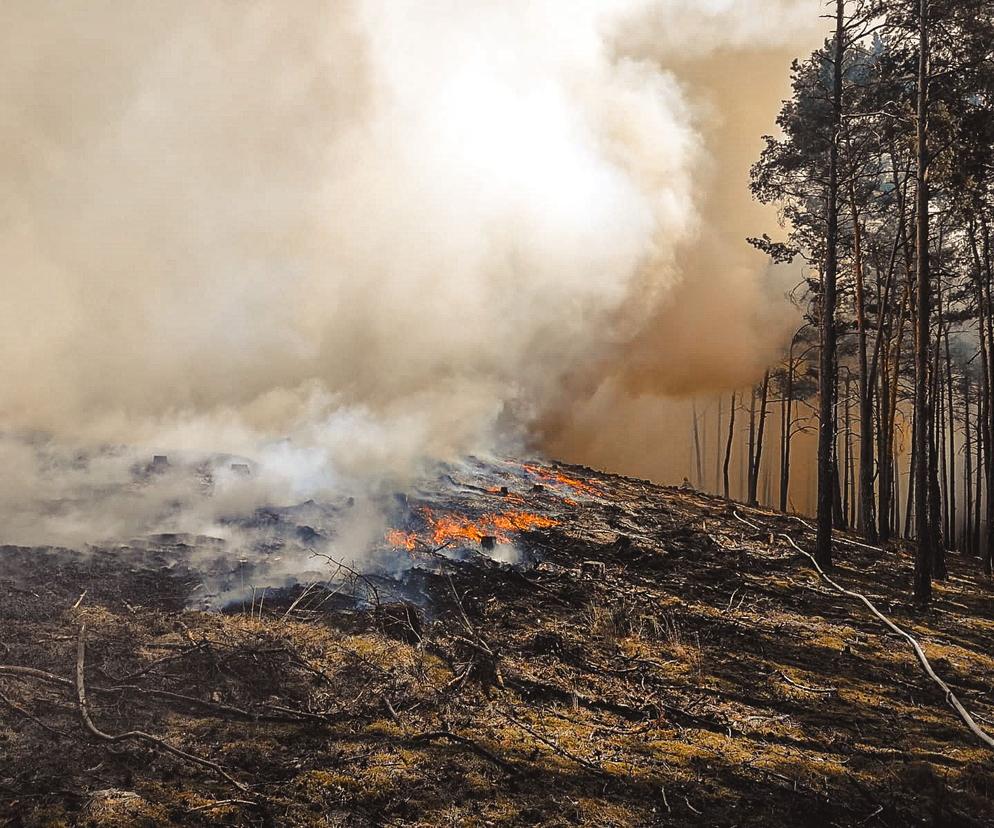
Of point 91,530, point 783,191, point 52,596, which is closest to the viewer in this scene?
point 52,596

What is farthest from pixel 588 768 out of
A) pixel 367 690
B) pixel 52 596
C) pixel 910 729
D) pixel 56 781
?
pixel 52 596

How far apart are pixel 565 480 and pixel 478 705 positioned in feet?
49.6

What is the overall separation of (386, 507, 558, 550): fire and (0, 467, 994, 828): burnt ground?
1.63 metres

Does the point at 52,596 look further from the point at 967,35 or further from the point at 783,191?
the point at 967,35

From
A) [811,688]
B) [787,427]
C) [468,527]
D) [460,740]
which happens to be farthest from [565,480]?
[460,740]

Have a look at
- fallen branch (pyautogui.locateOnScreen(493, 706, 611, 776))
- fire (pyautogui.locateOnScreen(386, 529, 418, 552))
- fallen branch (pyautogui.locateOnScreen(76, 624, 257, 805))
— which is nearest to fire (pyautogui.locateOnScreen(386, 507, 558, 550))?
fire (pyautogui.locateOnScreen(386, 529, 418, 552))

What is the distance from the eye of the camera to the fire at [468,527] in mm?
11875

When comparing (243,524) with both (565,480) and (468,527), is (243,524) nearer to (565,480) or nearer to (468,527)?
(468,527)

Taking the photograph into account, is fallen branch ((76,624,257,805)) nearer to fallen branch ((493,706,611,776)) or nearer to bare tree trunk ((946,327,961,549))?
fallen branch ((493,706,611,776))

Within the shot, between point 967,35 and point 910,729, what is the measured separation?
1403cm

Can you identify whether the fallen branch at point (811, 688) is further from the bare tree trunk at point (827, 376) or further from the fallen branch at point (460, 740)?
the bare tree trunk at point (827, 376)

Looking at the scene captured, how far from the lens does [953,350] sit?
103ft

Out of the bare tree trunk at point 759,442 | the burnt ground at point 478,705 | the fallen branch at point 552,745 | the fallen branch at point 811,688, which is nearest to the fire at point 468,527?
the burnt ground at point 478,705

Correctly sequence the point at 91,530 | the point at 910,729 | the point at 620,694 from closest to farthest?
the point at 910,729, the point at 620,694, the point at 91,530
